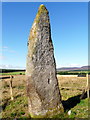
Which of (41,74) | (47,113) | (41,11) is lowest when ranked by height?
(47,113)

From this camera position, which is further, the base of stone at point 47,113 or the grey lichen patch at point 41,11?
the grey lichen patch at point 41,11

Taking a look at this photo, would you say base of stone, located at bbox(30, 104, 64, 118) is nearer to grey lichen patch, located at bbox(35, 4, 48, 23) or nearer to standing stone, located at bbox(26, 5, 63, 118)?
standing stone, located at bbox(26, 5, 63, 118)

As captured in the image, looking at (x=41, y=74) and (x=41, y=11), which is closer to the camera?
(x=41, y=74)

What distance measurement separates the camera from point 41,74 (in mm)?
8883

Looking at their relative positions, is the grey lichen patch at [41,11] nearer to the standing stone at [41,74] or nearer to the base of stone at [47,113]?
the standing stone at [41,74]

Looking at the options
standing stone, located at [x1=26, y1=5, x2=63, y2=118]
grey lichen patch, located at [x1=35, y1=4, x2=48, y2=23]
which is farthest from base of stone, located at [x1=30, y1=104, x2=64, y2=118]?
grey lichen patch, located at [x1=35, y1=4, x2=48, y2=23]

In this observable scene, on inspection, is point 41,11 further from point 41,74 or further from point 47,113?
point 47,113

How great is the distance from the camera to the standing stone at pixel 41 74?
28.9ft

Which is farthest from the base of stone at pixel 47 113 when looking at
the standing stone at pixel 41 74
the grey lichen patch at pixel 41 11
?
the grey lichen patch at pixel 41 11

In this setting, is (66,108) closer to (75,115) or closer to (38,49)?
(75,115)

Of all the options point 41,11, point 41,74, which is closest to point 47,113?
point 41,74

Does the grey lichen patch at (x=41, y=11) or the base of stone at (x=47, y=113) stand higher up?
the grey lichen patch at (x=41, y=11)

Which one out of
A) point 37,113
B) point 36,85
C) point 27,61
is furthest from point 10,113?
point 27,61

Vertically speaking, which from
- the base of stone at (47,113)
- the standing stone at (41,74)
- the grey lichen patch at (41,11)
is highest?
the grey lichen patch at (41,11)
